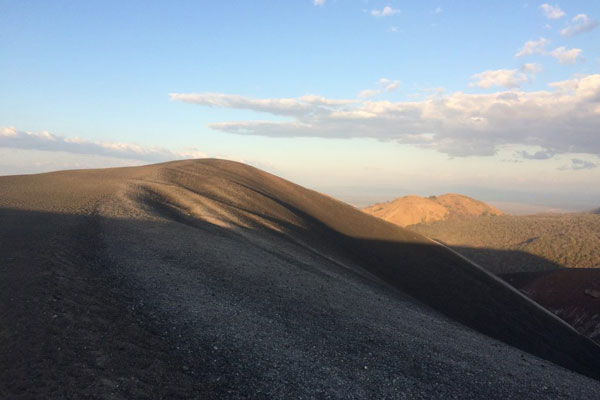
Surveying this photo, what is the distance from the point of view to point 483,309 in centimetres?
3141

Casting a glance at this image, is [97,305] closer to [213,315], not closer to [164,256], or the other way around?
[213,315]

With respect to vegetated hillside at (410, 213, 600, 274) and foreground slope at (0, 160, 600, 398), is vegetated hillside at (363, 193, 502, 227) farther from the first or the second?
foreground slope at (0, 160, 600, 398)

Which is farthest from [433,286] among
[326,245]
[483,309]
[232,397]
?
[232,397]

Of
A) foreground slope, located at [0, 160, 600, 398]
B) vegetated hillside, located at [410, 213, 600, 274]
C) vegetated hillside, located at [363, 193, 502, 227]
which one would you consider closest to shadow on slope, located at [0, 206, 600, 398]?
foreground slope, located at [0, 160, 600, 398]

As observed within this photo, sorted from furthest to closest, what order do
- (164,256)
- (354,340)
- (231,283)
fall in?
(164,256) < (231,283) < (354,340)

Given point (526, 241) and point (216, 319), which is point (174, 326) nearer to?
point (216, 319)

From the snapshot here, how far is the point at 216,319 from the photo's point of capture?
12430 mm

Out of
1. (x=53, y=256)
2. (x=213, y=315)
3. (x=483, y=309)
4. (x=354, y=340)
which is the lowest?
(x=483, y=309)

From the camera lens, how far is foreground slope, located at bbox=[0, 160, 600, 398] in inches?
359

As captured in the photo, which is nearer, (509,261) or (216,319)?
(216,319)

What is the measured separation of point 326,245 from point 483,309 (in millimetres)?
13969

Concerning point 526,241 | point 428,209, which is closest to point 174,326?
point 526,241

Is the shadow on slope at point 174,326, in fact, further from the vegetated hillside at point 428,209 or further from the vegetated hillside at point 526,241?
the vegetated hillside at point 428,209

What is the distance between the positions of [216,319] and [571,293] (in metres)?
41.7
